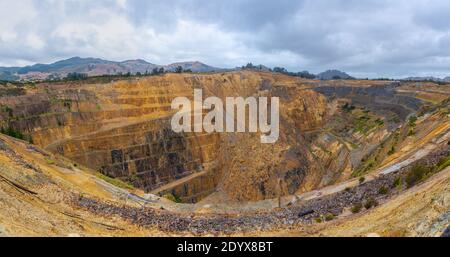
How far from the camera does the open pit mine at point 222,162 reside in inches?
580

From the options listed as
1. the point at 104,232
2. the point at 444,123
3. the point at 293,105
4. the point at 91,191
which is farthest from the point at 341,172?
the point at 104,232

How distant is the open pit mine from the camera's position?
48.3 feet

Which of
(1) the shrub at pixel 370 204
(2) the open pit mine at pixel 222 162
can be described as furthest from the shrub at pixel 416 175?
(1) the shrub at pixel 370 204

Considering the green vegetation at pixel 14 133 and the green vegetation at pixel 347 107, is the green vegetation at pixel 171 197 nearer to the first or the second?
the green vegetation at pixel 14 133

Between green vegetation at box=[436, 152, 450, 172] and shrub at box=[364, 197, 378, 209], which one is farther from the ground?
green vegetation at box=[436, 152, 450, 172]

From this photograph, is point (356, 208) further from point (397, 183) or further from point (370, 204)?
point (397, 183)

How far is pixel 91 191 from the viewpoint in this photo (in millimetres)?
19984

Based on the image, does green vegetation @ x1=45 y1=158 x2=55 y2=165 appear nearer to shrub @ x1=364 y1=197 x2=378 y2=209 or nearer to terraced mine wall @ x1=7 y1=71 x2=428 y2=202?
terraced mine wall @ x1=7 y1=71 x2=428 y2=202

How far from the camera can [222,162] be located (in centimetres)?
4641

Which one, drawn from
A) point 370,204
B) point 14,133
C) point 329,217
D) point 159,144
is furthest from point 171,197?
point 370,204

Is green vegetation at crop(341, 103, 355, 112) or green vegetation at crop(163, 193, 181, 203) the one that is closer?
green vegetation at crop(163, 193, 181, 203)

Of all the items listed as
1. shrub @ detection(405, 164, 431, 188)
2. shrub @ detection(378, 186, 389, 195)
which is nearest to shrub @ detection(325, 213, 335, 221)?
shrub @ detection(378, 186, 389, 195)

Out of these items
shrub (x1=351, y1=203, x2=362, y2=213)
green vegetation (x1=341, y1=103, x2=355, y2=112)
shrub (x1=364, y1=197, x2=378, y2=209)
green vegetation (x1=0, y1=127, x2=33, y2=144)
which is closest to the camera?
shrub (x1=364, y1=197, x2=378, y2=209)
